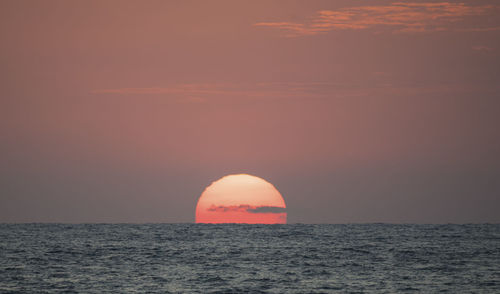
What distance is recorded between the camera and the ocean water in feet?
169

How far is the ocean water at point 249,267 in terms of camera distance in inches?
2031

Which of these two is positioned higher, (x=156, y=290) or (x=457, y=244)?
(x=457, y=244)

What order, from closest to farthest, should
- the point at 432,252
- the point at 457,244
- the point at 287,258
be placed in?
the point at 287,258 → the point at 432,252 → the point at 457,244

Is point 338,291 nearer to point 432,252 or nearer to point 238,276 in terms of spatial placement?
point 238,276

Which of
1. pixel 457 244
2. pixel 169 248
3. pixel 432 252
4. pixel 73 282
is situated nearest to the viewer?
pixel 73 282

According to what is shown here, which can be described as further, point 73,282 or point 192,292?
point 73,282

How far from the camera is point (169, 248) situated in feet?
298

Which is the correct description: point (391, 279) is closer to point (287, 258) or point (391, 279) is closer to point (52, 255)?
point (287, 258)

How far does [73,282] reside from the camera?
53812mm

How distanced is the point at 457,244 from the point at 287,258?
122 feet

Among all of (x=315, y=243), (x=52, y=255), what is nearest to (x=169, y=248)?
(x=52, y=255)

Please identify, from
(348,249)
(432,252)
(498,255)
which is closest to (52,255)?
(348,249)

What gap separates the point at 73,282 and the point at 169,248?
37.2 meters

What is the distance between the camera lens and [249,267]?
65.6 m
